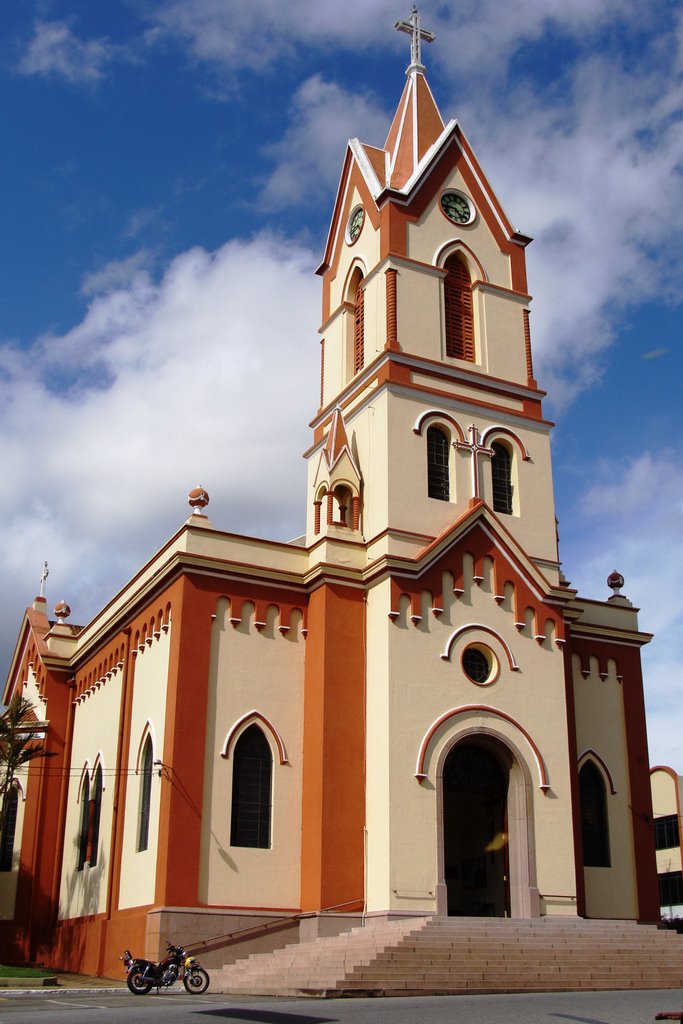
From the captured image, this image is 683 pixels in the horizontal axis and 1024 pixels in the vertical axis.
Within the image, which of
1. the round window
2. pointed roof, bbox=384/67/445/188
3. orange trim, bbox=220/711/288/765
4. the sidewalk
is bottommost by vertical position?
the sidewalk

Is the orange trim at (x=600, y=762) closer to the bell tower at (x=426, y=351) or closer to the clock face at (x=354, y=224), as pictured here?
the bell tower at (x=426, y=351)

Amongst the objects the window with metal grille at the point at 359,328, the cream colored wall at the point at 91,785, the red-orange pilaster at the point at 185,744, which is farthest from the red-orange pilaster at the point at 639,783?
the cream colored wall at the point at 91,785

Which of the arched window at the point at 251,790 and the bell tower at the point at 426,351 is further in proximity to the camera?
the bell tower at the point at 426,351

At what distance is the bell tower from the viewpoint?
29609mm

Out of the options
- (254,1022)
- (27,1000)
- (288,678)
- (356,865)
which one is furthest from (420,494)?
(254,1022)

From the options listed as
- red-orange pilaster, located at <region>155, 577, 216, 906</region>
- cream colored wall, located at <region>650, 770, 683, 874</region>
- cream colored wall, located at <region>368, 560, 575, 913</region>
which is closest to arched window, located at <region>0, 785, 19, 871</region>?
red-orange pilaster, located at <region>155, 577, 216, 906</region>

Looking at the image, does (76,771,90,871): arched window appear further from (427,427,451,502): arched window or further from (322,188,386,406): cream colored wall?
(322,188,386,406): cream colored wall

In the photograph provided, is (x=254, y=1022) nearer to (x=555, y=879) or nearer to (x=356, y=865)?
(x=356, y=865)

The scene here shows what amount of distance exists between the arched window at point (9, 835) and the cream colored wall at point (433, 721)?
14880mm

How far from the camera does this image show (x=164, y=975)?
69.3 feet

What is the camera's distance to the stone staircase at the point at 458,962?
66.2 ft

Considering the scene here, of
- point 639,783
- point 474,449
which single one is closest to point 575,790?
point 639,783

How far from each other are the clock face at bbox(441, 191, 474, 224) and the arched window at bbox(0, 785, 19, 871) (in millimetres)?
21896

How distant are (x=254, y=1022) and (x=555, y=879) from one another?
13.6 meters
